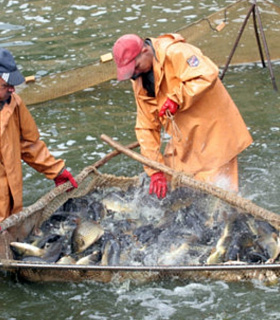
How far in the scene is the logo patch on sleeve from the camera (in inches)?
206

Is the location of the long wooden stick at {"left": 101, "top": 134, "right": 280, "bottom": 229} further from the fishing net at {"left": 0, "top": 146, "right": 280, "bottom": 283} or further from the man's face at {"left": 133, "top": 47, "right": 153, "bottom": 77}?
the man's face at {"left": 133, "top": 47, "right": 153, "bottom": 77}

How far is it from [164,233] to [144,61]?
165cm

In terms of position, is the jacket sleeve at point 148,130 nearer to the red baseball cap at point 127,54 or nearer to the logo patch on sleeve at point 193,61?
the red baseball cap at point 127,54

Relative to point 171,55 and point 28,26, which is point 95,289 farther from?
point 28,26

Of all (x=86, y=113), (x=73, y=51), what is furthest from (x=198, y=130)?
(x=73, y=51)

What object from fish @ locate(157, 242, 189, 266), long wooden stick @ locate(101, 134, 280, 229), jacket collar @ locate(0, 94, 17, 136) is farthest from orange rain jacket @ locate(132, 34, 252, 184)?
jacket collar @ locate(0, 94, 17, 136)

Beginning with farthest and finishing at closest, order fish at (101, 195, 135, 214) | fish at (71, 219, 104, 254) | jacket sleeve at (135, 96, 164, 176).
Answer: fish at (101, 195, 135, 214) → jacket sleeve at (135, 96, 164, 176) → fish at (71, 219, 104, 254)

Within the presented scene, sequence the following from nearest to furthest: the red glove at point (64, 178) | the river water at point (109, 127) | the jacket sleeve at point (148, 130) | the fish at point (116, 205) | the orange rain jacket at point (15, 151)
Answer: the river water at point (109, 127) → the orange rain jacket at point (15, 151) → the jacket sleeve at point (148, 130) → the red glove at point (64, 178) → the fish at point (116, 205)

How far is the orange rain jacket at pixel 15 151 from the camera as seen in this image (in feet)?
17.5

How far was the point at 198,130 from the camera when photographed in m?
5.70

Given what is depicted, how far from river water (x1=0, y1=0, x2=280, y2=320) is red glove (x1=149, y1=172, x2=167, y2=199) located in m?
1.15

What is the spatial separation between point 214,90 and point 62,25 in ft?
29.4

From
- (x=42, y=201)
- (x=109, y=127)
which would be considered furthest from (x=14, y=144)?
(x=109, y=127)

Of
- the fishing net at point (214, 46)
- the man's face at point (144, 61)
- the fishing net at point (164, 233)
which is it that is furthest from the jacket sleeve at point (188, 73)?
the fishing net at point (214, 46)
